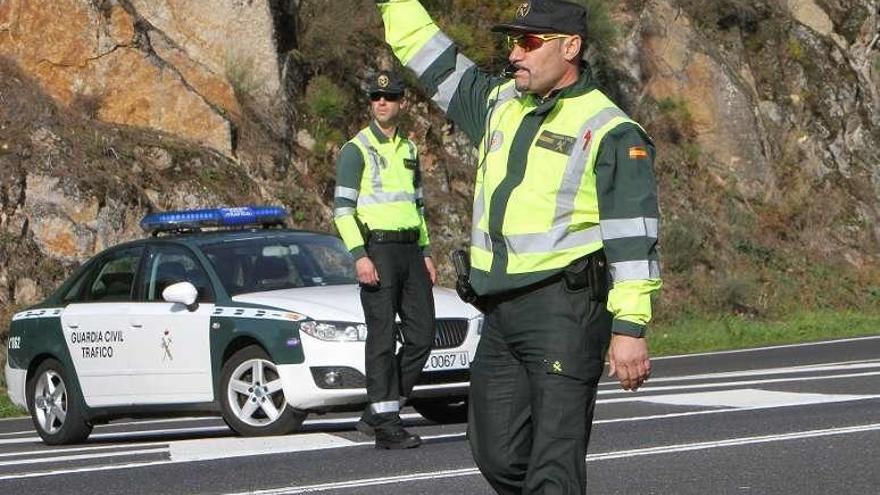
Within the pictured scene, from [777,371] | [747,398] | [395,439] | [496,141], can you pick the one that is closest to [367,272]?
[395,439]

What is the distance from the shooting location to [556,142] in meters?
5.81

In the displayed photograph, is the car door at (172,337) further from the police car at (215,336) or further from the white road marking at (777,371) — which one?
the white road marking at (777,371)

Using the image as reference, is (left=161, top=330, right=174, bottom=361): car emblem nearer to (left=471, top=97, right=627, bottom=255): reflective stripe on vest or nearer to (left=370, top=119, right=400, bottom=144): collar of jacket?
(left=370, top=119, right=400, bottom=144): collar of jacket

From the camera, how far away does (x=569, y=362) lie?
578cm

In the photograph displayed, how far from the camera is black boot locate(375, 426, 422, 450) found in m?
10.3

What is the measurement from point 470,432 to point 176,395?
613 centimetres

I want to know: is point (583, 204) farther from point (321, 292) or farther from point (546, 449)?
point (321, 292)

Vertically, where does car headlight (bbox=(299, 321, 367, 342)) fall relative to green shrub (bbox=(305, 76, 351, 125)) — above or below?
below

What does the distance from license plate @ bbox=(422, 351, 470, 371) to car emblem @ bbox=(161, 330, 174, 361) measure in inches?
66.7

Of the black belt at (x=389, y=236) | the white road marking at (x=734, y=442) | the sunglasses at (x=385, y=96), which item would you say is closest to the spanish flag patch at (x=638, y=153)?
the white road marking at (x=734, y=442)

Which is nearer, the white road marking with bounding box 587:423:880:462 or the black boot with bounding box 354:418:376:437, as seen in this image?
the white road marking with bounding box 587:423:880:462

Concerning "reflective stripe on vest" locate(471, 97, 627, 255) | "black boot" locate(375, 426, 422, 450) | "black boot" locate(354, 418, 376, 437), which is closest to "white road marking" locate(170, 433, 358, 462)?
"black boot" locate(354, 418, 376, 437)

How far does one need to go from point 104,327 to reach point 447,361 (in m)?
2.43

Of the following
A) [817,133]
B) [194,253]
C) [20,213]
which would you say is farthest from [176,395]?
[817,133]
